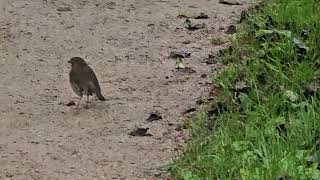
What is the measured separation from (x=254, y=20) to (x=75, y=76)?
6.46 ft

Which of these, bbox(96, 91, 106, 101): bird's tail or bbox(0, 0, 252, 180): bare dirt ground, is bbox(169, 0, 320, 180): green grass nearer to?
bbox(0, 0, 252, 180): bare dirt ground

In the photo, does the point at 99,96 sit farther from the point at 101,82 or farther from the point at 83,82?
the point at 101,82

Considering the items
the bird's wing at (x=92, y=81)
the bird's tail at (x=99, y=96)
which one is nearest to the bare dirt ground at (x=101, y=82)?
the bird's tail at (x=99, y=96)

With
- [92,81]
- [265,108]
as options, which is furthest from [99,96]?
[265,108]

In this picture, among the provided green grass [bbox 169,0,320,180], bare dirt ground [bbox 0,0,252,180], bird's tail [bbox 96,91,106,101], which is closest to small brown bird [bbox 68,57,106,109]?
bird's tail [bbox 96,91,106,101]

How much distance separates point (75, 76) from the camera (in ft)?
23.2

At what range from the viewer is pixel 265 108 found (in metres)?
6.17

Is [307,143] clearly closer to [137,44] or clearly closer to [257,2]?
[137,44]

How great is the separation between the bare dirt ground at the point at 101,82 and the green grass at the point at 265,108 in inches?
10.5

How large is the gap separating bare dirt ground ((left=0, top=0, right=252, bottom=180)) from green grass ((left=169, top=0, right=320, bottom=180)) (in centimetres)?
27

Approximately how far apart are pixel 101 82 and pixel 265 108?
1.86 metres

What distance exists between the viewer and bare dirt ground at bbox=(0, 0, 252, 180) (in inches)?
238

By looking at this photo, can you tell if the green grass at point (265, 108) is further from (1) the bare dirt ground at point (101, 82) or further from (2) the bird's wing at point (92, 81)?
(2) the bird's wing at point (92, 81)

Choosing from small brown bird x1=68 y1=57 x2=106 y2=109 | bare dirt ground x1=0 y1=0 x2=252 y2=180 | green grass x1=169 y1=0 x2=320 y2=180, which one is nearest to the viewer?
green grass x1=169 y1=0 x2=320 y2=180
